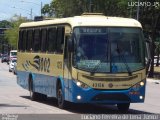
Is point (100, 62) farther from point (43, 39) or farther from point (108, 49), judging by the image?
point (43, 39)

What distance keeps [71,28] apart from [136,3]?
118 feet

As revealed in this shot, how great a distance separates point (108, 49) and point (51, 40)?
3230 mm

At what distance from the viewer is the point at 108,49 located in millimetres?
17406

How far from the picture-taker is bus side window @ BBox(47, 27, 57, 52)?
19753 mm

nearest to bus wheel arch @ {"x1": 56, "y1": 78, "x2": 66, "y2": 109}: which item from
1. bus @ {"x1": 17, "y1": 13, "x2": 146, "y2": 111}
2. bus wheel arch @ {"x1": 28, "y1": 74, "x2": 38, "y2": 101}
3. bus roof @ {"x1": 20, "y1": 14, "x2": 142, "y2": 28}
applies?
bus @ {"x1": 17, "y1": 13, "x2": 146, "y2": 111}

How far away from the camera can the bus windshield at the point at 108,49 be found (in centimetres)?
1722

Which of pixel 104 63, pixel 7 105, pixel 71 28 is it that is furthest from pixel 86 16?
pixel 7 105

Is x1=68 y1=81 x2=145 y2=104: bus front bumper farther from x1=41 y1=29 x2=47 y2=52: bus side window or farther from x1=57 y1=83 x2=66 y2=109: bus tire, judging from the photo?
x1=41 y1=29 x2=47 y2=52: bus side window

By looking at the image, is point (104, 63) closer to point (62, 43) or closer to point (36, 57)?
point (62, 43)

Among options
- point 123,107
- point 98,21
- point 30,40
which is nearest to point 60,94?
point 123,107

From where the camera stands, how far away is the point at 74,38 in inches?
688

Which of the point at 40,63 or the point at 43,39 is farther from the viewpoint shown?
the point at 40,63

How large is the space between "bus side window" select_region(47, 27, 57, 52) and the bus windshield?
2.28 metres

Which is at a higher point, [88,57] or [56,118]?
[88,57]
